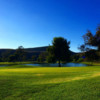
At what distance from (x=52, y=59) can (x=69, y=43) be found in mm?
8685

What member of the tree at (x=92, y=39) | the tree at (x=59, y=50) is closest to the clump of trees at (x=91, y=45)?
the tree at (x=92, y=39)

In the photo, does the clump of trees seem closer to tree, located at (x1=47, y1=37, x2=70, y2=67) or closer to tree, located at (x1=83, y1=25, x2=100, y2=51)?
tree, located at (x1=83, y1=25, x2=100, y2=51)

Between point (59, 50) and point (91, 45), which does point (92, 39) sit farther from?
point (59, 50)

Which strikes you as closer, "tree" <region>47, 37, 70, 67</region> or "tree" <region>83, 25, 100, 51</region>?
"tree" <region>83, 25, 100, 51</region>

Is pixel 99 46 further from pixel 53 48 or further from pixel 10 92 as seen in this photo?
pixel 53 48

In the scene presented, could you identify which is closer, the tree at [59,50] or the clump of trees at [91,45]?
the clump of trees at [91,45]

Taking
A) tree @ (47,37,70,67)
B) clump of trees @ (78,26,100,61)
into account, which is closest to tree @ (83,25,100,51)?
clump of trees @ (78,26,100,61)

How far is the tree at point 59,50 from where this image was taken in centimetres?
3597

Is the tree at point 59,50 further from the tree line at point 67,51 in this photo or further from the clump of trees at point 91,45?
the clump of trees at point 91,45

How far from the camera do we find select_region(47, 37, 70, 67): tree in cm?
3597

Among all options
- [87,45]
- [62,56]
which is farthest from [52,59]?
[87,45]

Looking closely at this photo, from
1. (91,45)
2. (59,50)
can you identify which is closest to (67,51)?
(59,50)

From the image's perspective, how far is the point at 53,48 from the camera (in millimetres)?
36031

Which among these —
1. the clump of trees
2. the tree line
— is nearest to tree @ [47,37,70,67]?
the tree line
